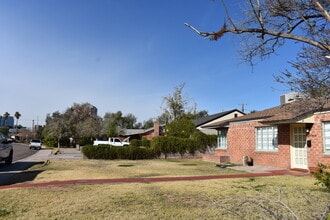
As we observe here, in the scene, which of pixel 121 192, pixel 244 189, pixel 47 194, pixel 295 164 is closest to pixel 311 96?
pixel 244 189

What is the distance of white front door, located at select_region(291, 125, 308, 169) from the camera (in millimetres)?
16844

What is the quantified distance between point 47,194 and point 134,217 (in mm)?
3829

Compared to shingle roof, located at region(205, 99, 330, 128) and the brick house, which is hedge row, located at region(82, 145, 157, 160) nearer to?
the brick house

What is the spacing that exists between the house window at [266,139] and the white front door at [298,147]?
1445 mm

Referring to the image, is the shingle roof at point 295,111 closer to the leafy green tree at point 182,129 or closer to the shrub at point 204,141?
the shrub at point 204,141

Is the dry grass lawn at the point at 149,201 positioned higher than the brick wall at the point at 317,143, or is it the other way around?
the brick wall at the point at 317,143

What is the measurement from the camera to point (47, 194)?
9.38 metres

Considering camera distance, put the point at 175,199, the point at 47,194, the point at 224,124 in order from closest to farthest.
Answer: the point at 175,199
the point at 47,194
the point at 224,124

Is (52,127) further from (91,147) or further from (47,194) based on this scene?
(47,194)

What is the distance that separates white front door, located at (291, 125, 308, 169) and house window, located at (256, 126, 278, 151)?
1445 mm

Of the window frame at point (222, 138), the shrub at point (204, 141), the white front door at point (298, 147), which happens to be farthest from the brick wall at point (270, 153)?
the shrub at point (204, 141)

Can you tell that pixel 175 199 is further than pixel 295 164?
No

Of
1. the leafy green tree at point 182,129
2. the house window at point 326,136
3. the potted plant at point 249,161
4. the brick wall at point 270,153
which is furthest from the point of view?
the leafy green tree at point 182,129

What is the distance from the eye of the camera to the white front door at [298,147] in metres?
16.8
